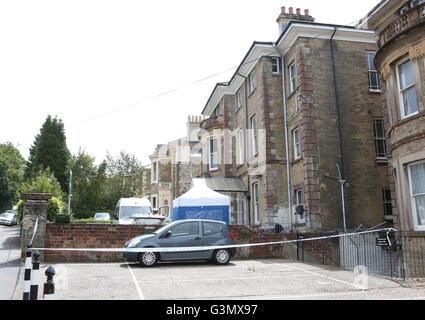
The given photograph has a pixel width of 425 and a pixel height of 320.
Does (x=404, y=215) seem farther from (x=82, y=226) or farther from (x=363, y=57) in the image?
(x=82, y=226)

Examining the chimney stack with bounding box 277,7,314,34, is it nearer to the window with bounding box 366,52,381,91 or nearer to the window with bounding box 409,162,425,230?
the window with bounding box 366,52,381,91

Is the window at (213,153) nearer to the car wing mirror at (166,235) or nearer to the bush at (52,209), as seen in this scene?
the bush at (52,209)

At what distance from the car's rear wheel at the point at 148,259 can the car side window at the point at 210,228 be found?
6.10ft

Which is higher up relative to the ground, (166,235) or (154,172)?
(154,172)

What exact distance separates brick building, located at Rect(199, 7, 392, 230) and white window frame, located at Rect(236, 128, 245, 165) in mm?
2544

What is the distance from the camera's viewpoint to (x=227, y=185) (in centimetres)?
2412

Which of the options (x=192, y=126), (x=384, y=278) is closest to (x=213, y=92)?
(x=192, y=126)

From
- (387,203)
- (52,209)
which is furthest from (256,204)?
(52,209)

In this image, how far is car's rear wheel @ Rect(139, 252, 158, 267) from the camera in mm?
11961

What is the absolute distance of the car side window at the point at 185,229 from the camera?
1264 cm

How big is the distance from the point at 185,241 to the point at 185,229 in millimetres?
404

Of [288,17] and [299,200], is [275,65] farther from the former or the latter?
[299,200]

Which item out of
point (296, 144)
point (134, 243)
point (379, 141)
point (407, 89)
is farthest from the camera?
point (296, 144)

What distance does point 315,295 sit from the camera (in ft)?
25.6
